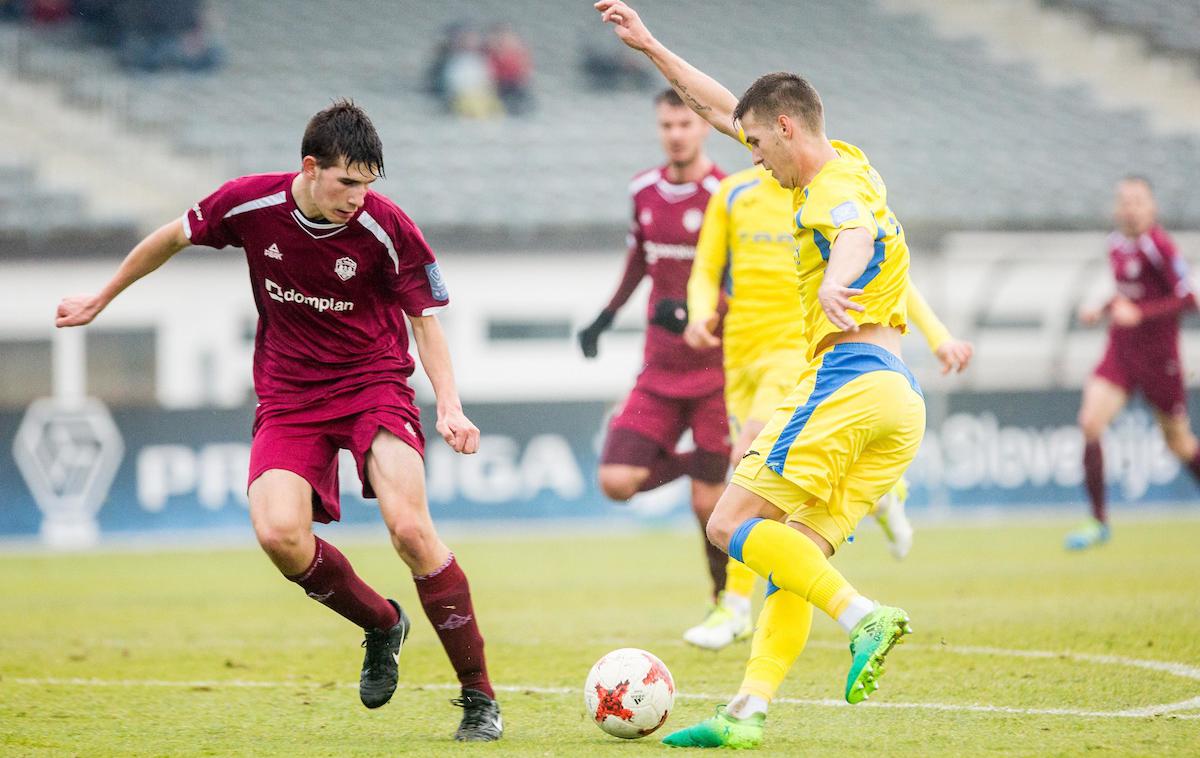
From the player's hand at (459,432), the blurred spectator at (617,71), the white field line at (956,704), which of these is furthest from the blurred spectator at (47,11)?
the player's hand at (459,432)

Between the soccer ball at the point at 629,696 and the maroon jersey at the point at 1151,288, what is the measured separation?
881 cm

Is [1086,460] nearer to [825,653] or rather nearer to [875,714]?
[825,653]

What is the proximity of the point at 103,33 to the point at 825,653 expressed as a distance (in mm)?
19127

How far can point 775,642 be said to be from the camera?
203 inches

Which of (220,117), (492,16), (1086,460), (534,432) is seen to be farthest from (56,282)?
(1086,460)

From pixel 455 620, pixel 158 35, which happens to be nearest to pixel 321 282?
pixel 455 620

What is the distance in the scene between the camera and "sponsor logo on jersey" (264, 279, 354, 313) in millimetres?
5719

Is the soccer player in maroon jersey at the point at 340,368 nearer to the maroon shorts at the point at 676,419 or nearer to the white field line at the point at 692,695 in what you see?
the white field line at the point at 692,695

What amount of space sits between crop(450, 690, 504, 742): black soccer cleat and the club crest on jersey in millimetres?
1575

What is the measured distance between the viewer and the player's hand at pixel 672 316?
26.5 ft

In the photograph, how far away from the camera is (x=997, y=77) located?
Result: 2767 cm

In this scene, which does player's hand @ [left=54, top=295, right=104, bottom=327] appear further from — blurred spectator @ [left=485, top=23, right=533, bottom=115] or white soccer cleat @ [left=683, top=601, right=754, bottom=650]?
blurred spectator @ [left=485, top=23, right=533, bottom=115]

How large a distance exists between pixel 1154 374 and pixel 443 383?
30.3 feet

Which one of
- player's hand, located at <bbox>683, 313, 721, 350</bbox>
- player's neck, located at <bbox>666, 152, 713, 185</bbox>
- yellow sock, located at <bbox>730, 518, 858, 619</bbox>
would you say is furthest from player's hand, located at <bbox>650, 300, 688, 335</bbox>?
yellow sock, located at <bbox>730, 518, 858, 619</bbox>
